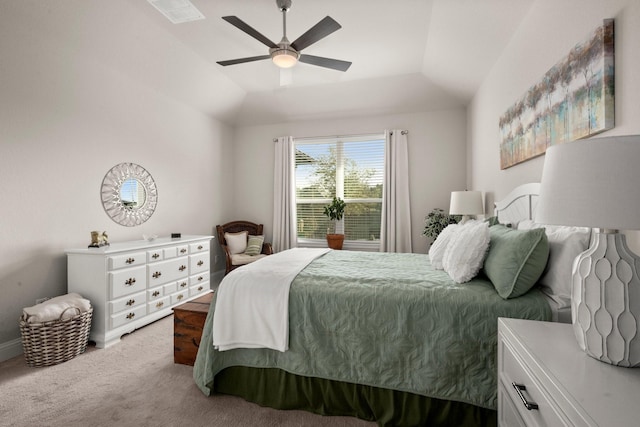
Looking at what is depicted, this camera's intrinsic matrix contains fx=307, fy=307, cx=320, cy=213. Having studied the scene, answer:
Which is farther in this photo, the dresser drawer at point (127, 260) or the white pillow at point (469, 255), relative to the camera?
the dresser drawer at point (127, 260)

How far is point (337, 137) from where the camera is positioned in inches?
205

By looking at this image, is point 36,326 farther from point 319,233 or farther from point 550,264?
point 319,233

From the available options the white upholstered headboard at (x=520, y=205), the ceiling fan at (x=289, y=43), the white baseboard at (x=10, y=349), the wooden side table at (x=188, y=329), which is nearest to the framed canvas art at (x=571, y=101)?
the white upholstered headboard at (x=520, y=205)

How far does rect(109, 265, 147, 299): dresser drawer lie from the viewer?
2.69 metres

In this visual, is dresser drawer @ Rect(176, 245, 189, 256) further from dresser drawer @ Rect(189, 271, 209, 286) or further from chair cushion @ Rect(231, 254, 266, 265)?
chair cushion @ Rect(231, 254, 266, 265)

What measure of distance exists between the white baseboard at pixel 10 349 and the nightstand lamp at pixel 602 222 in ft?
11.8

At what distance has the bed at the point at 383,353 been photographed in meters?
1.53

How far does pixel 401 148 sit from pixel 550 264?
3.52m

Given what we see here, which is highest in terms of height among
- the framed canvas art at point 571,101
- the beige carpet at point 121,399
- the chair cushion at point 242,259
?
the framed canvas art at point 571,101

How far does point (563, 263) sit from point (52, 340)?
3354 mm

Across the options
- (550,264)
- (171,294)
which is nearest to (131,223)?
(171,294)

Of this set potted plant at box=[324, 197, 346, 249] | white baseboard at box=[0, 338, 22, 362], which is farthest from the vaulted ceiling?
white baseboard at box=[0, 338, 22, 362]

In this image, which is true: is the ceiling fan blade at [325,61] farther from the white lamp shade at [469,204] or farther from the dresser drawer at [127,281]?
the dresser drawer at [127,281]

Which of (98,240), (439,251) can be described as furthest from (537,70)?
Answer: (98,240)
